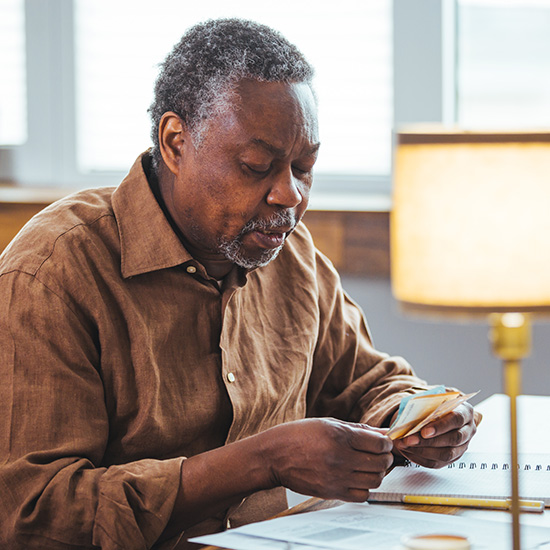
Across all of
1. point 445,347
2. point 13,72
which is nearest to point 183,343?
point 445,347

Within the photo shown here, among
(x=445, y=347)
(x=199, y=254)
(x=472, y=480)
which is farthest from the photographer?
(x=445, y=347)

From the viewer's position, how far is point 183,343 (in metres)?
1.40

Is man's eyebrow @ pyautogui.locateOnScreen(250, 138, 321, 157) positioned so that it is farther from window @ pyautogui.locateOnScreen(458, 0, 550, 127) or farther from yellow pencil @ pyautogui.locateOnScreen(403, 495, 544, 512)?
window @ pyautogui.locateOnScreen(458, 0, 550, 127)

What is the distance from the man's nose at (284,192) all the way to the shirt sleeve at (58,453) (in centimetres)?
34

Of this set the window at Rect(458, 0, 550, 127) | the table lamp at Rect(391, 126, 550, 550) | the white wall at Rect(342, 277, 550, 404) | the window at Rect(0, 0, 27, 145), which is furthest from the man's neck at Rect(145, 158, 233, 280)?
the window at Rect(0, 0, 27, 145)

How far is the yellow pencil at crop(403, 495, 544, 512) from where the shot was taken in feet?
3.99

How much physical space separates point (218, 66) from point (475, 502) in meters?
0.73

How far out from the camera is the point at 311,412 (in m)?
1.77

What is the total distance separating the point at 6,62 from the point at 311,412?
2.21 meters

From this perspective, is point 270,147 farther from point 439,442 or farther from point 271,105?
point 439,442

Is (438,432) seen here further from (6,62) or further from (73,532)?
(6,62)

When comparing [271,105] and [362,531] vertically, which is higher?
[271,105]

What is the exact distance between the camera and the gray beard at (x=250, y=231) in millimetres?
1383

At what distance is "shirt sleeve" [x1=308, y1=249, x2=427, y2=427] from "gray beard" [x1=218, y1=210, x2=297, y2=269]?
0.33m
